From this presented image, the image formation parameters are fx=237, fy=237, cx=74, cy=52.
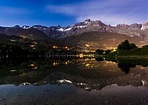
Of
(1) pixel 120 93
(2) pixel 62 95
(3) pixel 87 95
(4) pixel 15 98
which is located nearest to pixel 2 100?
(4) pixel 15 98

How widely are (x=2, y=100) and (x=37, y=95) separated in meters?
6.13

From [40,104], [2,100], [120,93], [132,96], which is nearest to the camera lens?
[40,104]

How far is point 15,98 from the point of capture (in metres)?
37.0

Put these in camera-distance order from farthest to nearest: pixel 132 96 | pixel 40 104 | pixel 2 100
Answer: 1. pixel 132 96
2. pixel 2 100
3. pixel 40 104

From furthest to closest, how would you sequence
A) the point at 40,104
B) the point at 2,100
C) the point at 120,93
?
the point at 120,93
the point at 2,100
the point at 40,104

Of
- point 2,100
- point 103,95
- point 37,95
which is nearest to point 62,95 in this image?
point 37,95

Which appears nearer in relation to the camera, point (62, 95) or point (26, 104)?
point (26, 104)

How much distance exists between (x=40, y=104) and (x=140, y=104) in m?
13.7

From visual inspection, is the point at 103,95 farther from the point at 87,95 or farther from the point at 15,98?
the point at 15,98

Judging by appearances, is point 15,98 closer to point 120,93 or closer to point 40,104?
point 40,104

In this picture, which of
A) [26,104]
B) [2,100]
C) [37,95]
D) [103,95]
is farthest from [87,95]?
[2,100]

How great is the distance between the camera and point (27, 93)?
41.6 m

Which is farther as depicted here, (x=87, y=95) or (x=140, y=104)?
(x=87, y=95)

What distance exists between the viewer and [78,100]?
116 ft
